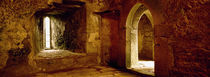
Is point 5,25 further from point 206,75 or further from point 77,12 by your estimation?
point 206,75

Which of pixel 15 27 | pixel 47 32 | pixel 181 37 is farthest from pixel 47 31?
pixel 181 37

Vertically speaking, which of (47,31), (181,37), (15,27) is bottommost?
(181,37)

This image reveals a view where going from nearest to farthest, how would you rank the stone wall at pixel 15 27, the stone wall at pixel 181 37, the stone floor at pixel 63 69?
the stone wall at pixel 181 37 → the stone wall at pixel 15 27 → the stone floor at pixel 63 69

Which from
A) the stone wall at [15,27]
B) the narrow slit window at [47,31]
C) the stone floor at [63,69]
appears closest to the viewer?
the stone wall at [15,27]

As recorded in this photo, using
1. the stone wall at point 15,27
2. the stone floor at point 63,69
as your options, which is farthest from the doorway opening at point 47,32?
the stone wall at point 15,27

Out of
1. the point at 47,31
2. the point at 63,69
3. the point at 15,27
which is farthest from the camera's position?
the point at 47,31

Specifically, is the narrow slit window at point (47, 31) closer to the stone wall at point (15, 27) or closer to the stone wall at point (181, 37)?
the stone wall at point (15, 27)

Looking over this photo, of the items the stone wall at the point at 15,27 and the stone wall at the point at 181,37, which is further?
the stone wall at the point at 15,27

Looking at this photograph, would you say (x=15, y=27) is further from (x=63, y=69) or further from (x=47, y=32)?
(x=47, y=32)

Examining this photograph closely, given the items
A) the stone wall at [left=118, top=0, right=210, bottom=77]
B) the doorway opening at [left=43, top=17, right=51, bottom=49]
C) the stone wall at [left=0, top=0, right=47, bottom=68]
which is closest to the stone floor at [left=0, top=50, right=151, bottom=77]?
the stone wall at [left=0, top=0, right=47, bottom=68]

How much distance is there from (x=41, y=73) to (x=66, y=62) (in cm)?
76

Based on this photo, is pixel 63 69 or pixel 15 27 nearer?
pixel 15 27

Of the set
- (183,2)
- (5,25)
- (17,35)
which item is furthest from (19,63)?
(183,2)

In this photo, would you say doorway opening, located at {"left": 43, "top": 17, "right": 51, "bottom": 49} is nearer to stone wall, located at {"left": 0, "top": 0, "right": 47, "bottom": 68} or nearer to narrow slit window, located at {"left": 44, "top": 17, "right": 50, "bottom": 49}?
narrow slit window, located at {"left": 44, "top": 17, "right": 50, "bottom": 49}
